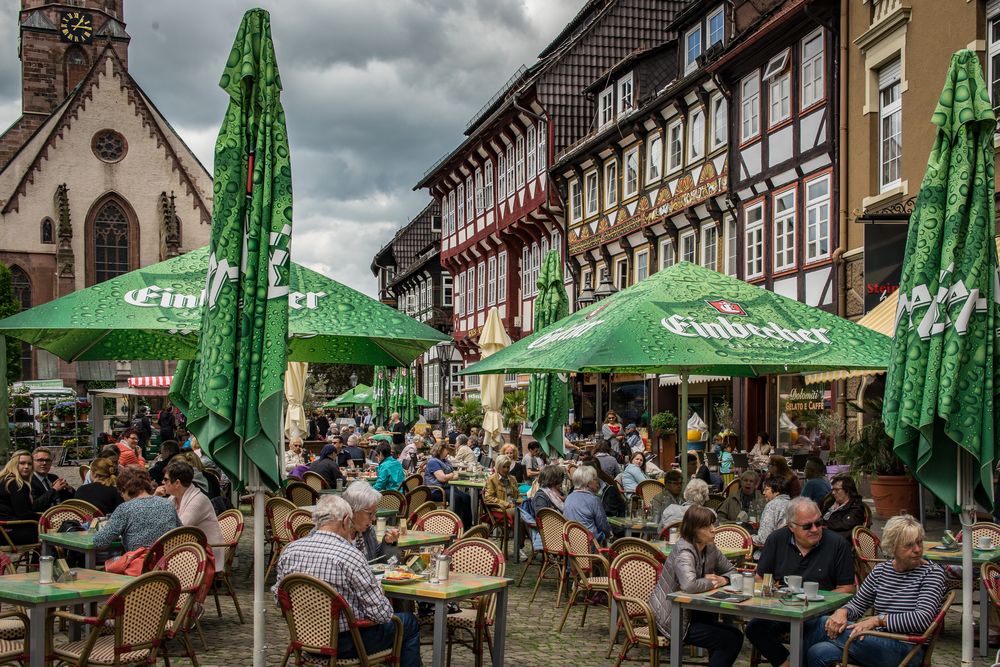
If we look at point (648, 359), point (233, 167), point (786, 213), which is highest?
point (786, 213)

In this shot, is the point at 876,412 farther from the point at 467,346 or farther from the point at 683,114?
the point at 467,346

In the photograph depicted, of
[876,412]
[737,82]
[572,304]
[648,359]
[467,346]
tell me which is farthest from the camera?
[467,346]

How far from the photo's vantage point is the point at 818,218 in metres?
21.9

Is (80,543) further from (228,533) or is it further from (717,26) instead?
(717,26)

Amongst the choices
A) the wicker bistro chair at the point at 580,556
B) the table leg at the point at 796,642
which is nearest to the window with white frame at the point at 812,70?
the wicker bistro chair at the point at 580,556

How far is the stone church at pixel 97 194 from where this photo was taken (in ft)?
200

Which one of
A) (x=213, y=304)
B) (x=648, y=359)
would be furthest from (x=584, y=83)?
(x=213, y=304)

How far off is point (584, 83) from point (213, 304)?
106 ft

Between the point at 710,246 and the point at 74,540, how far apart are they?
20025 millimetres

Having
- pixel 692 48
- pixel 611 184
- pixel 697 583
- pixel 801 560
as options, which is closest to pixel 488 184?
pixel 611 184

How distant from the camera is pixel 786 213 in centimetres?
2319

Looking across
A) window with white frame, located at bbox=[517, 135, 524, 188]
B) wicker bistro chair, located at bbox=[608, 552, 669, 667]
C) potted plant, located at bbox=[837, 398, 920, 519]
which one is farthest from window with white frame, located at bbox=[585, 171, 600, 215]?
wicker bistro chair, located at bbox=[608, 552, 669, 667]

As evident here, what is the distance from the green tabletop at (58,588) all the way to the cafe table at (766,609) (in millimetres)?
3532

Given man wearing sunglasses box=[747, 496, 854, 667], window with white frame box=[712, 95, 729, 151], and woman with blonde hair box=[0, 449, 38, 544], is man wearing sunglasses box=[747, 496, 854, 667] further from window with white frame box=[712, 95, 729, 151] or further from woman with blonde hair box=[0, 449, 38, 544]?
window with white frame box=[712, 95, 729, 151]
